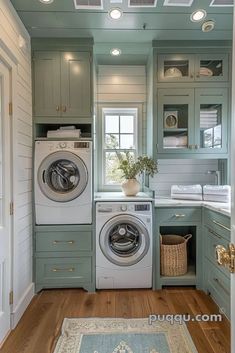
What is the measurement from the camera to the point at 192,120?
10.1 feet

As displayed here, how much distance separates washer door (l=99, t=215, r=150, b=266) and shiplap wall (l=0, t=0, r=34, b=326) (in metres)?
0.79

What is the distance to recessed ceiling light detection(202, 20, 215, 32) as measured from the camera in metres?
2.59

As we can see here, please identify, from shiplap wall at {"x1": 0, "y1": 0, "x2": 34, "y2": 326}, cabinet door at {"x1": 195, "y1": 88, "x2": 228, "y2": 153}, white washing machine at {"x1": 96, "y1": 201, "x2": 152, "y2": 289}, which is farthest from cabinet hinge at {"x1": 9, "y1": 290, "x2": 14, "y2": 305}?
cabinet door at {"x1": 195, "y1": 88, "x2": 228, "y2": 153}

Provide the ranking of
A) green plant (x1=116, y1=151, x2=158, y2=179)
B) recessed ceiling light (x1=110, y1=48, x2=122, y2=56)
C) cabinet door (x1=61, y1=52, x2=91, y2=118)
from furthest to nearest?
recessed ceiling light (x1=110, y1=48, x2=122, y2=56) → green plant (x1=116, y1=151, x2=158, y2=179) → cabinet door (x1=61, y1=52, x2=91, y2=118)

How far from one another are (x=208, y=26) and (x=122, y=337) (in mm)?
2880

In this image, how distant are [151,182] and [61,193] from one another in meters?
1.25

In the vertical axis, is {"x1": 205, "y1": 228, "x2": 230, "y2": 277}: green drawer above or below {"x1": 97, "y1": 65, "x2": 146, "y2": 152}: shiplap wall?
below

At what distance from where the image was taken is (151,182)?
352 centimetres

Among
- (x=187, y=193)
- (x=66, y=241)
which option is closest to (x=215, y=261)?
(x=187, y=193)

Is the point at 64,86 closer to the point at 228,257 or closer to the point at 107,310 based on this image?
the point at 107,310

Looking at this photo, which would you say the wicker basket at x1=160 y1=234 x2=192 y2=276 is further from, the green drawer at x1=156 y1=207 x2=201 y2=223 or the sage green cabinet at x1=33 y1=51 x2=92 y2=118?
the sage green cabinet at x1=33 y1=51 x2=92 y2=118

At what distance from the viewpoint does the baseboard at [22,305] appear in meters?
2.24

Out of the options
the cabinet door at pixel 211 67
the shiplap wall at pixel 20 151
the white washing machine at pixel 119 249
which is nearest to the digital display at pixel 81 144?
the shiplap wall at pixel 20 151

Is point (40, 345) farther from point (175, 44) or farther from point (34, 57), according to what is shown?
point (175, 44)
